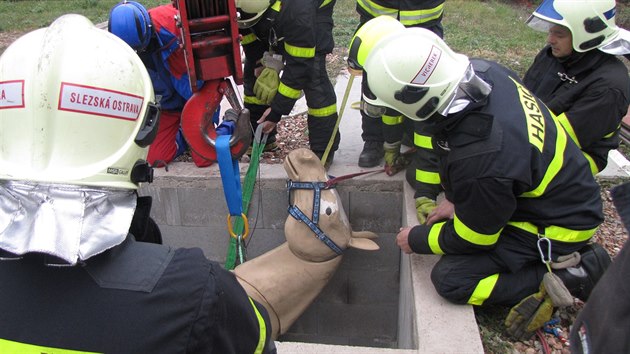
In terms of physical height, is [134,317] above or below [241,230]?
above

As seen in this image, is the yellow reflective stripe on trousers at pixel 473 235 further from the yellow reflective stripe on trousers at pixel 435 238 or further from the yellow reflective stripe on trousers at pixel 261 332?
the yellow reflective stripe on trousers at pixel 261 332

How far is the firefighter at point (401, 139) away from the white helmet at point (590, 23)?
0.97 metres

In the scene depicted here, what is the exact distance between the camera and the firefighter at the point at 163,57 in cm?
322

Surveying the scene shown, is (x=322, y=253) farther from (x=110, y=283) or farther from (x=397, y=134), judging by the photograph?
(x=110, y=283)

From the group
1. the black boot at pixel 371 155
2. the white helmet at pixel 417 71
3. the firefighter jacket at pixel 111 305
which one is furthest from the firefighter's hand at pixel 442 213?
the firefighter jacket at pixel 111 305

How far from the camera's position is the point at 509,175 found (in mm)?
2186

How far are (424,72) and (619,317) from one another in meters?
1.41

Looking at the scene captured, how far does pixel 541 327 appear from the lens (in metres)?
2.52

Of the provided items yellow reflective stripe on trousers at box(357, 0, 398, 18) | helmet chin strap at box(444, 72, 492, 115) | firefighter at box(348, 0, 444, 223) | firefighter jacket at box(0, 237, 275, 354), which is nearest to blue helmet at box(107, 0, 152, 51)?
firefighter at box(348, 0, 444, 223)

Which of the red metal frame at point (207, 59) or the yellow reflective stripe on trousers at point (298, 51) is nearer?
the red metal frame at point (207, 59)

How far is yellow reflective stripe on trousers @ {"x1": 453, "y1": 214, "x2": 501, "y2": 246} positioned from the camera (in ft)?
7.84

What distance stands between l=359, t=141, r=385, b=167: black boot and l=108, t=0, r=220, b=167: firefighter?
3.88 feet

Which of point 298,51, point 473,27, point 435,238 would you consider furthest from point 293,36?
point 473,27

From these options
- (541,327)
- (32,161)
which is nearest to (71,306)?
(32,161)
